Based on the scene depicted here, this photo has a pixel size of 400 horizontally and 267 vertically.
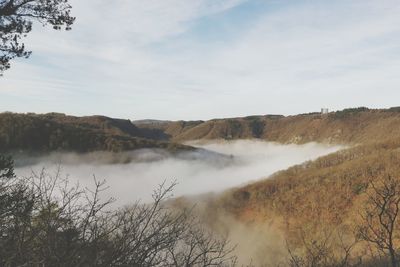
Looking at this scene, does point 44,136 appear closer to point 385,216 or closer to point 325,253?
point 385,216

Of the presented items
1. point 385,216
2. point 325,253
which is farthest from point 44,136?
point 325,253

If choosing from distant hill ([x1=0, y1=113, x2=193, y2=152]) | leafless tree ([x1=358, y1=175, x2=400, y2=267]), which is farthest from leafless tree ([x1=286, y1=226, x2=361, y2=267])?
distant hill ([x1=0, y1=113, x2=193, y2=152])

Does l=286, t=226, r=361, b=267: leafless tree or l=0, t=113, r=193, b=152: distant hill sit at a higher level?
l=0, t=113, r=193, b=152: distant hill

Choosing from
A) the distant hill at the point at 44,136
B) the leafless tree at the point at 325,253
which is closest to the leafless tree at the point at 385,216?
the leafless tree at the point at 325,253

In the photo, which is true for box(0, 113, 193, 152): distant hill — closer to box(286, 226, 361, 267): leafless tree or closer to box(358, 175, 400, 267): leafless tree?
box(286, 226, 361, 267): leafless tree

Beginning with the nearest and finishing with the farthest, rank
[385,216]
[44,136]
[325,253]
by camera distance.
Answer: [325,253] < [385,216] < [44,136]

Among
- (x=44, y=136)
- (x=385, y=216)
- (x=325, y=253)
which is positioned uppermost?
(x=44, y=136)

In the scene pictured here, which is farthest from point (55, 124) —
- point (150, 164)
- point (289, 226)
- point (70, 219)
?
point (70, 219)

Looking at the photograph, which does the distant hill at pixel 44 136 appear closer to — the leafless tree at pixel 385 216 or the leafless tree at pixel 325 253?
the leafless tree at pixel 325 253

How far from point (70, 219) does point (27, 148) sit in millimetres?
133091

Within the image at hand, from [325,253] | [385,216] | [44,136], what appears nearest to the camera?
[325,253]

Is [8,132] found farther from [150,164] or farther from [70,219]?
[70,219]

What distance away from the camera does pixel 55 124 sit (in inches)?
5384

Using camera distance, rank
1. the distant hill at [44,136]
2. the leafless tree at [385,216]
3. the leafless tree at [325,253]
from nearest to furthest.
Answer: the leafless tree at [385,216] → the leafless tree at [325,253] → the distant hill at [44,136]
